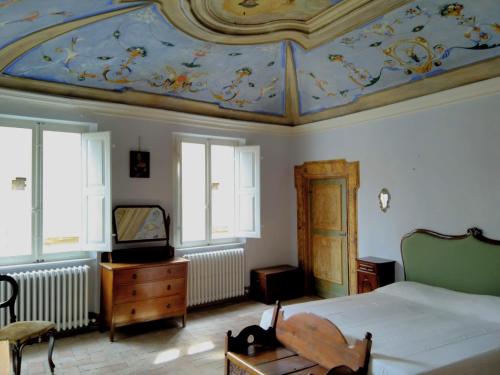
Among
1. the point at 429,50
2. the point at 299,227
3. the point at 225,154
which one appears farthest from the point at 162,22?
the point at 299,227

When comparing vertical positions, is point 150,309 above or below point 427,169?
below

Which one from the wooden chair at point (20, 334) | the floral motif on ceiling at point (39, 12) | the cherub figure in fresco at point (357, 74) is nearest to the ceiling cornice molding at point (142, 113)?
the floral motif on ceiling at point (39, 12)

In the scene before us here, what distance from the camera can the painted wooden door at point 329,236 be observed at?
221 inches

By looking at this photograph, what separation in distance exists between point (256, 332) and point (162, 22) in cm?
308

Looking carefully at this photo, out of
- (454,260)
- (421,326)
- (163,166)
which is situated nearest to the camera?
(421,326)

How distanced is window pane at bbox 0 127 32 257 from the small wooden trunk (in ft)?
10.1

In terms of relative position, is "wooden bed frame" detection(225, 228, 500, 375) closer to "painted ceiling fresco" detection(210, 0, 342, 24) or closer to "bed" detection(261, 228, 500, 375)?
"bed" detection(261, 228, 500, 375)

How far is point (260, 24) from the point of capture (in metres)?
4.19

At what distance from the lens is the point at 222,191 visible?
19.2 ft

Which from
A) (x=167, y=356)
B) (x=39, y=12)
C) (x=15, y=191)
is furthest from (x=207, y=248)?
(x=39, y=12)

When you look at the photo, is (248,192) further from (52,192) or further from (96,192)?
(52,192)

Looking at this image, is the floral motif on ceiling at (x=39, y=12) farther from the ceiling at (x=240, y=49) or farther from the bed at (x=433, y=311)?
the bed at (x=433, y=311)

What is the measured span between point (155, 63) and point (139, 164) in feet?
4.21

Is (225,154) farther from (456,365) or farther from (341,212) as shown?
(456,365)
